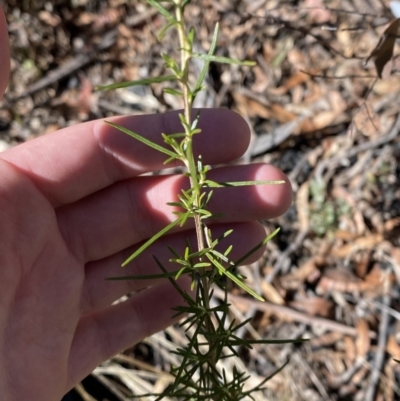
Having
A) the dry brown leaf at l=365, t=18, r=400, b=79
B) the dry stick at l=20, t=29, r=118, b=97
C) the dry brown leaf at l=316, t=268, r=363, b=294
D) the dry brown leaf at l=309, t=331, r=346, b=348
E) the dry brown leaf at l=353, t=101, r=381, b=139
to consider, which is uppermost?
the dry brown leaf at l=365, t=18, r=400, b=79

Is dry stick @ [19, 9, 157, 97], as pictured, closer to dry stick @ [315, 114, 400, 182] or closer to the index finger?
dry stick @ [315, 114, 400, 182]

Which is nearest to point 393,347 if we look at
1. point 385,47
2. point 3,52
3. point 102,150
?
point 385,47

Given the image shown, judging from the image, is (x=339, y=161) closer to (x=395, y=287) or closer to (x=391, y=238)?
(x=391, y=238)

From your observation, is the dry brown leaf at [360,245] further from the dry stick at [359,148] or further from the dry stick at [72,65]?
the dry stick at [72,65]

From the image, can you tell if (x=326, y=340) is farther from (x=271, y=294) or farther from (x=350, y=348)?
(x=271, y=294)

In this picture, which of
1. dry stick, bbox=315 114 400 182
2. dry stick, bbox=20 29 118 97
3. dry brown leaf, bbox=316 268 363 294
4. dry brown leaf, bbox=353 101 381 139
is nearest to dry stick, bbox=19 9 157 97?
dry stick, bbox=20 29 118 97

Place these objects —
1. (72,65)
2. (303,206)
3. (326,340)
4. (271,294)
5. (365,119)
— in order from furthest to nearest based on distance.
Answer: (72,65), (303,206), (271,294), (326,340), (365,119)
